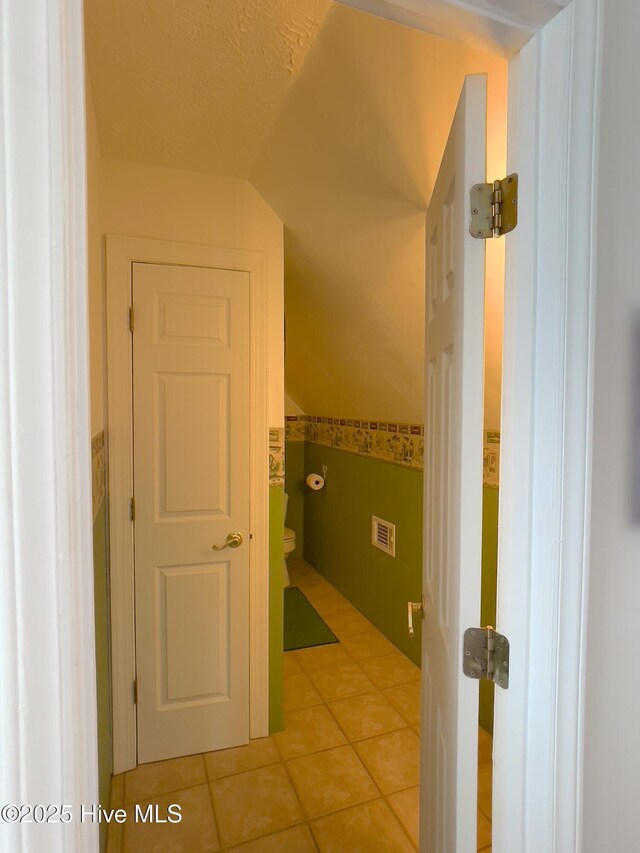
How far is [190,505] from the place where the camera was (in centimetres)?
189

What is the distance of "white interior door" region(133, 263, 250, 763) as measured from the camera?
183 centimetres

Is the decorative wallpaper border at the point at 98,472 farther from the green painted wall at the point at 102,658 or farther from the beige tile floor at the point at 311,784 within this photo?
the beige tile floor at the point at 311,784

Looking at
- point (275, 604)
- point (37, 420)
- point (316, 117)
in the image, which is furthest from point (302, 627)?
point (37, 420)

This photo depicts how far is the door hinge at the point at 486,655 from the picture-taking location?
28.9 inches

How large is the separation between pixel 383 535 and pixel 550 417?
2276mm

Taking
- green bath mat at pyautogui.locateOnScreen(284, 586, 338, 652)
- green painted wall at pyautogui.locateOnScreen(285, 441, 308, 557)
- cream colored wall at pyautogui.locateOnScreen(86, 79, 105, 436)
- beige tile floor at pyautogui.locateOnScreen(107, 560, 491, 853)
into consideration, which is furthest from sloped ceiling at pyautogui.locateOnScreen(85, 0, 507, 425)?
green painted wall at pyautogui.locateOnScreen(285, 441, 308, 557)

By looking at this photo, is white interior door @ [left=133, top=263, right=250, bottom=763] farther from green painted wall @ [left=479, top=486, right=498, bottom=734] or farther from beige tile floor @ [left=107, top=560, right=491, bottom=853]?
green painted wall @ [left=479, top=486, right=498, bottom=734]

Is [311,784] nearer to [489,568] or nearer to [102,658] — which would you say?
[102,658]

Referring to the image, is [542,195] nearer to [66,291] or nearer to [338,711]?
[66,291]

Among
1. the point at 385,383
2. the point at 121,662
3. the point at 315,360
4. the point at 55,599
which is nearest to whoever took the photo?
the point at 55,599

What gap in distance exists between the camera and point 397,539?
267 centimetres

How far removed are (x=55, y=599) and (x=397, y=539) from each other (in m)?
2.41

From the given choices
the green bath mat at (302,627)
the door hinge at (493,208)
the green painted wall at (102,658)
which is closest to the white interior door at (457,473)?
the door hinge at (493,208)

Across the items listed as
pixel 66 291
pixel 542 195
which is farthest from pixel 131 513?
pixel 542 195
